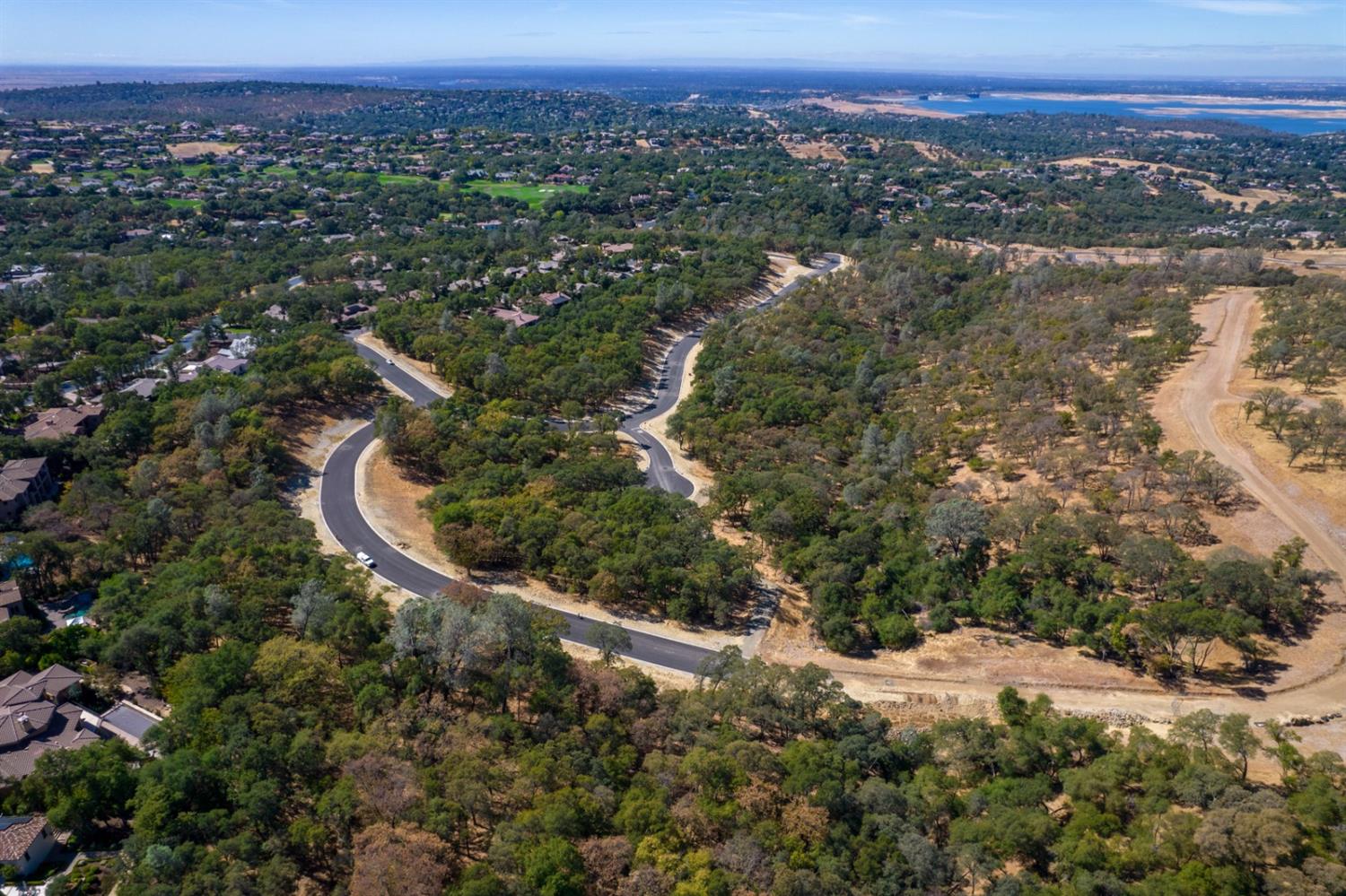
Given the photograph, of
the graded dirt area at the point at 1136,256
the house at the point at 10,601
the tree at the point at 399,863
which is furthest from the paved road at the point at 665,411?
the house at the point at 10,601

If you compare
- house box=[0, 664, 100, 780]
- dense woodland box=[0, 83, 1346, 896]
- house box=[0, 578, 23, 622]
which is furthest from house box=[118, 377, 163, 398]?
house box=[0, 664, 100, 780]

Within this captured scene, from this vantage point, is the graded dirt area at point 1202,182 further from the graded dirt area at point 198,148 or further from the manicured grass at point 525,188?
the graded dirt area at point 198,148

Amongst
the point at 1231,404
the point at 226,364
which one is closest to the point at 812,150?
the point at 1231,404

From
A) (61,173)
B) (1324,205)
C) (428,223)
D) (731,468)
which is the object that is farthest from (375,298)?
(1324,205)

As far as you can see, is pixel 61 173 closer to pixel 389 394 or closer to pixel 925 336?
pixel 389 394

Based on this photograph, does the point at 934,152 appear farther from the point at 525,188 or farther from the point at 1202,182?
the point at 525,188
